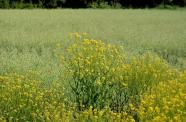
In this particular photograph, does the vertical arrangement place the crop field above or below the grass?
above

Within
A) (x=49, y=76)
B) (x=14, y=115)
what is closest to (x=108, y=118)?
(x=14, y=115)

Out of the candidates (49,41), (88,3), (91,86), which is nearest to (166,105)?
(91,86)

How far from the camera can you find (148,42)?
14.1 m

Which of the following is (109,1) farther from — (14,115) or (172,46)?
(14,115)

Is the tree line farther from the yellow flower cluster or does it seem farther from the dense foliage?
the yellow flower cluster

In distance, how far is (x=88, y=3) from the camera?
35406 mm

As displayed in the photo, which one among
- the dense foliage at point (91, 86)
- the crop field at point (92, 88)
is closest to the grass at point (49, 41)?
the crop field at point (92, 88)

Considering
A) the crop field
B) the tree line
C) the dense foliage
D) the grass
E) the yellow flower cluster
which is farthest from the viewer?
the tree line

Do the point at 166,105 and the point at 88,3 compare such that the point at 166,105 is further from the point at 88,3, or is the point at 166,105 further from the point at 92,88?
the point at 88,3

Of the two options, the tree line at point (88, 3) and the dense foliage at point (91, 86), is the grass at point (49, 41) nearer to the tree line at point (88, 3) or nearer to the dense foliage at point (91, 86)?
the dense foliage at point (91, 86)

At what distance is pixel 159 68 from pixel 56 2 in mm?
26860

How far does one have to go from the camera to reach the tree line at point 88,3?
3186 centimetres

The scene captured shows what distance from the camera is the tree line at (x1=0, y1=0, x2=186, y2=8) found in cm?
3186

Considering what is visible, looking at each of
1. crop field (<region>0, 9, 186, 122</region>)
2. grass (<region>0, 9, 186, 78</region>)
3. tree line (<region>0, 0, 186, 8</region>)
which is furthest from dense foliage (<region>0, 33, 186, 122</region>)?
tree line (<region>0, 0, 186, 8</region>)
